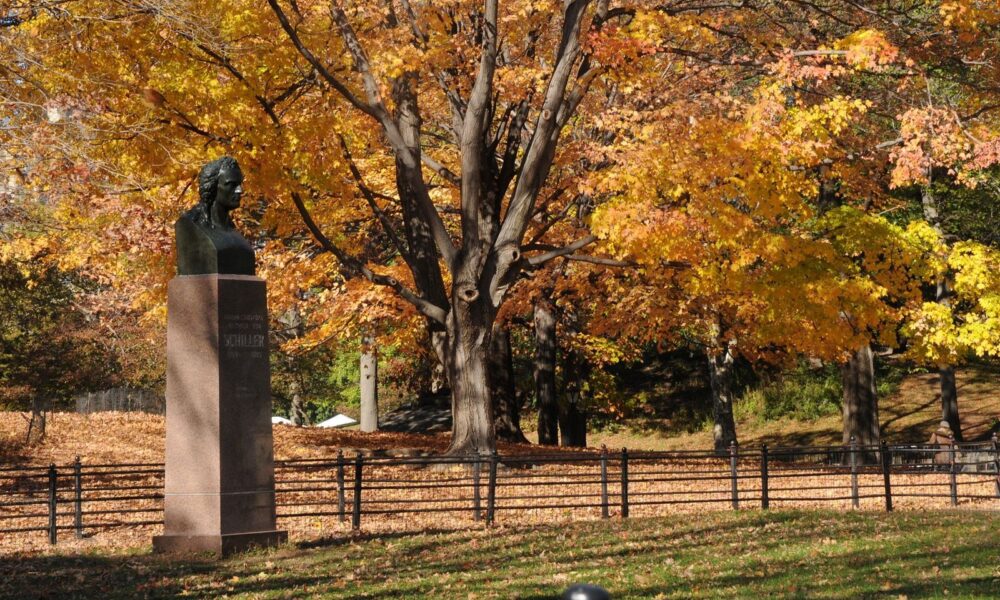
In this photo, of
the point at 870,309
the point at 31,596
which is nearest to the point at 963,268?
the point at 870,309

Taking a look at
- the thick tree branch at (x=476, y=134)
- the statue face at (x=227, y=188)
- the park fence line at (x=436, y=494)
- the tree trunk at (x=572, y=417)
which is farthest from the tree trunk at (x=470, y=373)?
the tree trunk at (x=572, y=417)

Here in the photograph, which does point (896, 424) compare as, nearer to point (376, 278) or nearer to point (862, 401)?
point (862, 401)

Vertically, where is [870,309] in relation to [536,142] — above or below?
below

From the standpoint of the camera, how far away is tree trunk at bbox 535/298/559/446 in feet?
115

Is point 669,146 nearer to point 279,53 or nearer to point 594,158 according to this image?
point 594,158

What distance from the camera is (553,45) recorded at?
28.1 meters

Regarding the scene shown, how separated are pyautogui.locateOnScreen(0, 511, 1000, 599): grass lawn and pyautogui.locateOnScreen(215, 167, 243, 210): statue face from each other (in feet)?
14.5

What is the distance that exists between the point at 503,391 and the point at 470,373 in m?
9.94

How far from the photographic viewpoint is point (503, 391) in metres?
33.6

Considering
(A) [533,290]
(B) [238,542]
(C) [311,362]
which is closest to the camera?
(B) [238,542]

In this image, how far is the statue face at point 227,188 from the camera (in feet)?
51.8

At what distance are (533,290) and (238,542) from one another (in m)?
17.4

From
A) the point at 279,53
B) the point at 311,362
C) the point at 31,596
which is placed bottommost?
the point at 31,596

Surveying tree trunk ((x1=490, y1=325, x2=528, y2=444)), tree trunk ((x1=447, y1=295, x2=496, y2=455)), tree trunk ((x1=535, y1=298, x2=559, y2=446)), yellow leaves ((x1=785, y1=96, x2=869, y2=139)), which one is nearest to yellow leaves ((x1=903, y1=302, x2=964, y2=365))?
yellow leaves ((x1=785, y1=96, x2=869, y2=139))
